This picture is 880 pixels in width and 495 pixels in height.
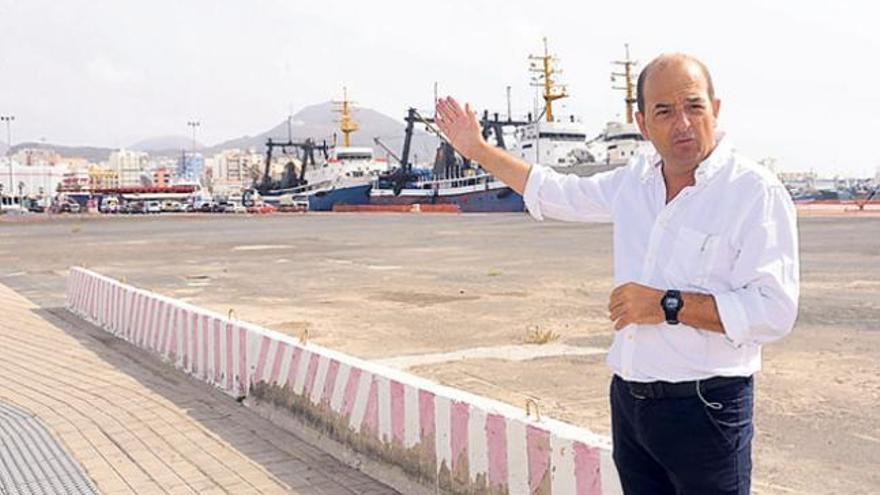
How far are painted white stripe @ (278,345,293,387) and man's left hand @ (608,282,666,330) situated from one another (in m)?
4.62

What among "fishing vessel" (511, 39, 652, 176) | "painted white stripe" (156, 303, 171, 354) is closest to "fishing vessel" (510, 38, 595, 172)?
"fishing vessel" (511, 39, 652, 176)

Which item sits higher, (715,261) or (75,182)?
(75,182)

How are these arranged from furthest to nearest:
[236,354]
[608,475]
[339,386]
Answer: [236,354] < [339,386] < [608,475]

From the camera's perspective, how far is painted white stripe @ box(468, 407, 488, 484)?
4.35 metres

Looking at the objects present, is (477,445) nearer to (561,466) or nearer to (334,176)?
(561,466)

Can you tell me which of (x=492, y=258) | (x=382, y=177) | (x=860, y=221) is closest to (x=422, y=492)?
(x=492, y=258)

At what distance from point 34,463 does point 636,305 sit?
16.1ft

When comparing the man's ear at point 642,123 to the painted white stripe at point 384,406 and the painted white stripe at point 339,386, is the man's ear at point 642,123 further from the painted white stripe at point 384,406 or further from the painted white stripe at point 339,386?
the painted white stripe at point 339,386

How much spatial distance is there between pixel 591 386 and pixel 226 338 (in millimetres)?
3259

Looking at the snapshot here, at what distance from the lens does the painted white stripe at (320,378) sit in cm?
593

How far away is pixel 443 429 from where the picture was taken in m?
4.68

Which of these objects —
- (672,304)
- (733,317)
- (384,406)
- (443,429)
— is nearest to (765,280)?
(733,317)

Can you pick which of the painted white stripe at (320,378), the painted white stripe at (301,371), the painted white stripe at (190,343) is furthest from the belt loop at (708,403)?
the painted white stripe at (190,343)

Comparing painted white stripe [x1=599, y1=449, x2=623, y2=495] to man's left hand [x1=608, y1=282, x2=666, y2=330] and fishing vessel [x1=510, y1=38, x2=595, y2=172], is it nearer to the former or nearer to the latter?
man's left hand [x1=608, y1=282, x2=666, y2=330]
